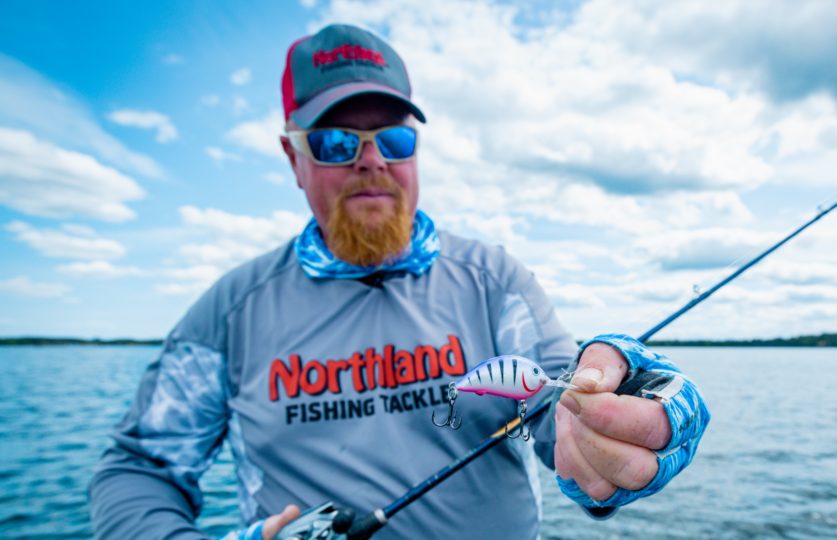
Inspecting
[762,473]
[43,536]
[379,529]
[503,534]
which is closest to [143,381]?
[379,529]

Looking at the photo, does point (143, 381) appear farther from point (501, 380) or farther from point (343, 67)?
point (501, 380)

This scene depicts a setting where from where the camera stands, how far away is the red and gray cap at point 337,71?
2.87 m

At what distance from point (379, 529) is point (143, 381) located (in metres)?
1.55

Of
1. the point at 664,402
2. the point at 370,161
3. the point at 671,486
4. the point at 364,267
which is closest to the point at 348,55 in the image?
the point at 370,161

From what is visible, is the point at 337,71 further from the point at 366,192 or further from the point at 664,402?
the point at 664,402

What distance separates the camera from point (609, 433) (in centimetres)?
130

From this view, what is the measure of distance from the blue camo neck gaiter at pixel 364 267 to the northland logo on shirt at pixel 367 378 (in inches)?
17.4

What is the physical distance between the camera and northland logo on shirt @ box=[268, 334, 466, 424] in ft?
8.31

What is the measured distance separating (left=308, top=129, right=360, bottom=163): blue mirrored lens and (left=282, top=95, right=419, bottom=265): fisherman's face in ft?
0.17

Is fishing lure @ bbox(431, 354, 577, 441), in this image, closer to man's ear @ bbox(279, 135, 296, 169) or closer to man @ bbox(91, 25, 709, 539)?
man @ bbox(91, 25, 709, 539)

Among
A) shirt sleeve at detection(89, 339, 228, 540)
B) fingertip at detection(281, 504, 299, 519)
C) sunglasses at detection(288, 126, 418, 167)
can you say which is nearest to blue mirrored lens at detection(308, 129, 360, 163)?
sunglasses at detection(288, 126, 418, 167)

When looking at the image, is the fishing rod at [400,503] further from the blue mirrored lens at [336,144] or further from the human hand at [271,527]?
the blue mirrored lens at [336,144]

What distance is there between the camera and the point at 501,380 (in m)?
1.29

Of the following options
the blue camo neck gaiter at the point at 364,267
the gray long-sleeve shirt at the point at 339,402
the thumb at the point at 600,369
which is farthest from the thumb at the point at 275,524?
the thumb at the point at 600,369
